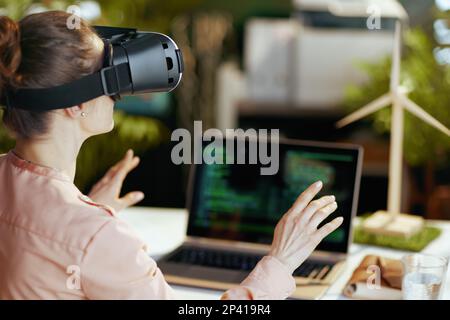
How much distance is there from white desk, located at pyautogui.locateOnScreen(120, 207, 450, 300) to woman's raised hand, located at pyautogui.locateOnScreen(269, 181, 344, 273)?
336mm

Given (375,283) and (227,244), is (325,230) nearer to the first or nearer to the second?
(375,283)

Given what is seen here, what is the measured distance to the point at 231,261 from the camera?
156 centimetres

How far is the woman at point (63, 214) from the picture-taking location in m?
0.97

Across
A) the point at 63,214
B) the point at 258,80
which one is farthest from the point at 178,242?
the point at 258,80

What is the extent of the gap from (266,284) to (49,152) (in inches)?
16.0

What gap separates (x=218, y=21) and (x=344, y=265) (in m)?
3.18

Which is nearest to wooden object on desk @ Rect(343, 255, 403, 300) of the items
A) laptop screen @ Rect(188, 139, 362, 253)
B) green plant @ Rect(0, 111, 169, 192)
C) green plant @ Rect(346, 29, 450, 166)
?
laptop screen @ Rect(188, 139, 362, 253)

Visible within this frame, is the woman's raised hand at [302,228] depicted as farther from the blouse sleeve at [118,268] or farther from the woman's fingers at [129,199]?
the woman's fingers at [129,199]

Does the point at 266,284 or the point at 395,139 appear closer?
the point at 266,284

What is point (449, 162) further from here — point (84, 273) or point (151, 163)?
point (84, 273)

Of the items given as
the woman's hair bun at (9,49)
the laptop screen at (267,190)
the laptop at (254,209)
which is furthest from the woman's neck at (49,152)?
the laptop screen at (267,190)

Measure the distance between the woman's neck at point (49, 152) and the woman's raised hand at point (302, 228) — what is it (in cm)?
37

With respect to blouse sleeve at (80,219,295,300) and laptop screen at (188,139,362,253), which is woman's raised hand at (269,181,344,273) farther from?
laptop screen at (188,139,362,253)

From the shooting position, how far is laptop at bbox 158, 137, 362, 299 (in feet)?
5.02
